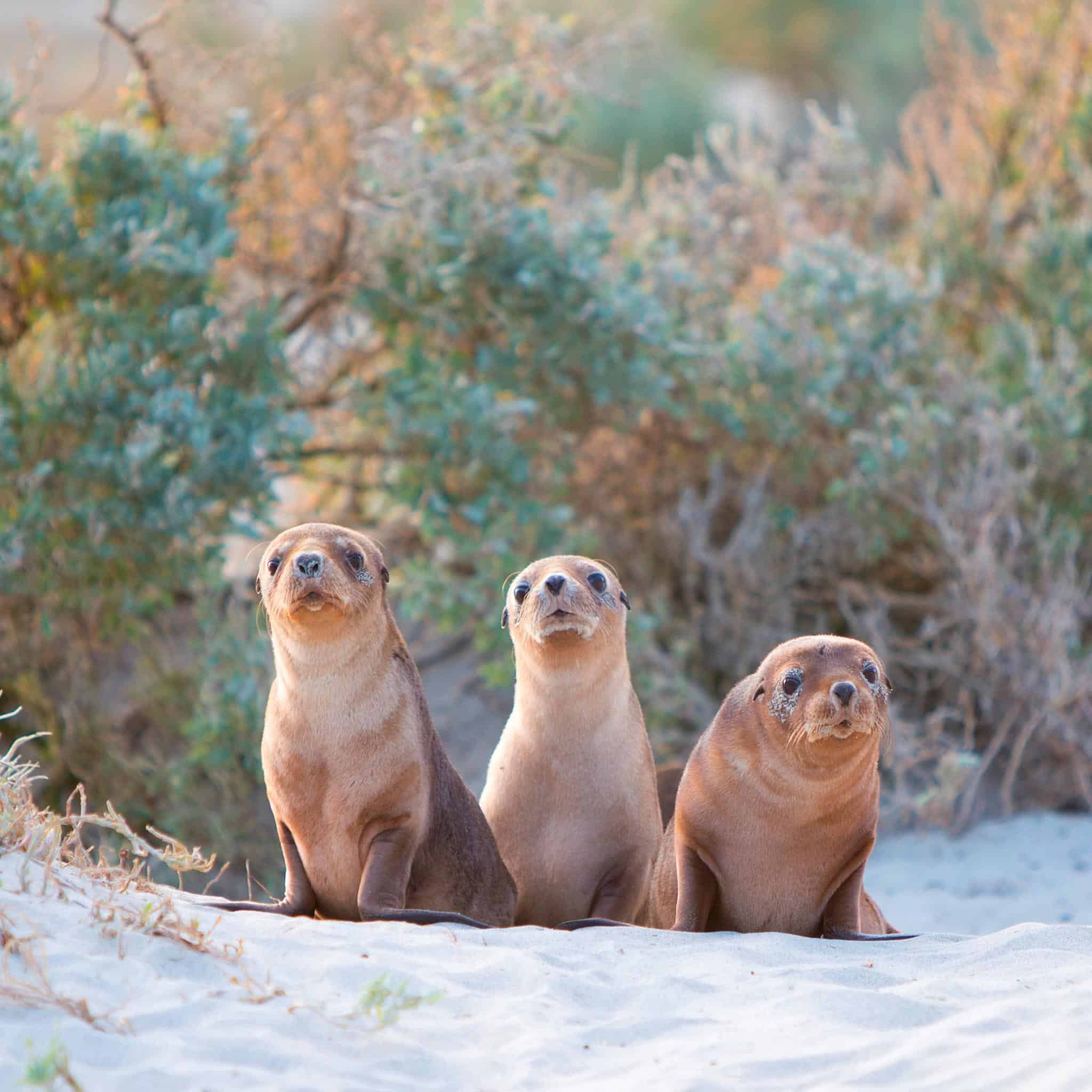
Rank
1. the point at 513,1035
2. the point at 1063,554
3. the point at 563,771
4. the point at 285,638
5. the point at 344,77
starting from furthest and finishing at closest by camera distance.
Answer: the point at 344,77
the point at 1063,554
the point at 563,771
the point at 285,638
the point at 513,1035

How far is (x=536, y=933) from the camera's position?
3.76 m

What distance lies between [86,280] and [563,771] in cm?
385

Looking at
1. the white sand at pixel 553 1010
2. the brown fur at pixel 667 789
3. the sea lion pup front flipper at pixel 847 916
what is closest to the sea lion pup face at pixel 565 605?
the brown fur at pixel 667 789

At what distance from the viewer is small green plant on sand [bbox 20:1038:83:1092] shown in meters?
2.39

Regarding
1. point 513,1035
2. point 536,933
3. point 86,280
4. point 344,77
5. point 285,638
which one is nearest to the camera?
point 513,1035

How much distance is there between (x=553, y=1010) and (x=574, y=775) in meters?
1.43

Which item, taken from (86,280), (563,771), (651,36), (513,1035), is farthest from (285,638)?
(651,36)

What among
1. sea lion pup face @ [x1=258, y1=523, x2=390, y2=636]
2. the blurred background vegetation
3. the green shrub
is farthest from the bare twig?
sea lion pup face @ [x1=258, y1=523, x2=390, y2=636]

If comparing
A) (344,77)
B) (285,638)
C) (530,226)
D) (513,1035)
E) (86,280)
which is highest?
(344,77)

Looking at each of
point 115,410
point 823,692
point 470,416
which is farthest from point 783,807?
point 115,410

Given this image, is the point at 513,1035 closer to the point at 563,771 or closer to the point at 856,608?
the point at 563,771

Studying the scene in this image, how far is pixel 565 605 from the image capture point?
4.30m

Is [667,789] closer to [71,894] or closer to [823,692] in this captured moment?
[823,692]

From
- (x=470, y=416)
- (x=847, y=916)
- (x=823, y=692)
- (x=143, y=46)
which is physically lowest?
(x=847, y=916)
